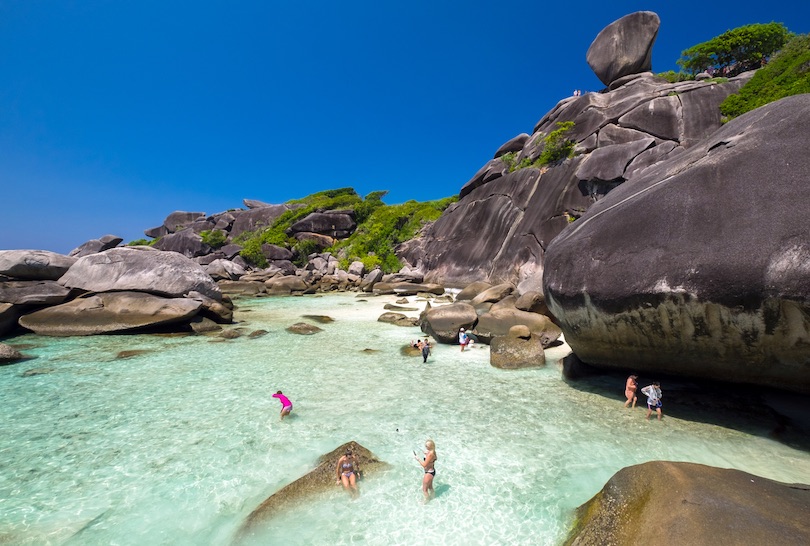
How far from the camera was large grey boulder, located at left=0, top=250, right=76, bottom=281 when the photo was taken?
1549 cm

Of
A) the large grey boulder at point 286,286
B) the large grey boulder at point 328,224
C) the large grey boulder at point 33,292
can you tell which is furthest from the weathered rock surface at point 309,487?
the large grey boulder at point 328,224

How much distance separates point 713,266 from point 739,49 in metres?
35.2

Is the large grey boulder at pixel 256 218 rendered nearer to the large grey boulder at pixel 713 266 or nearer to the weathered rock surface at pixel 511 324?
the weathered rock surface at pixel 511 324

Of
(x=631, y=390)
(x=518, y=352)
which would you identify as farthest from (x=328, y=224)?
(x=631, y=390)

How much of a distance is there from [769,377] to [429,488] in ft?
21.1

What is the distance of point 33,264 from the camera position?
1598cm

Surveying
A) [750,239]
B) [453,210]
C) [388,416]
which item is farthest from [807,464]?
[453,210]

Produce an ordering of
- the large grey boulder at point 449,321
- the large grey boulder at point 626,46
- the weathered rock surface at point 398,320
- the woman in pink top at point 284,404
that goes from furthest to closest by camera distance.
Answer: the large grey boulder at point 626,46 → the weathered rock surface at point 398,320 → the large grey boulder at point 449,321 → the woman in pink top at point 284,404

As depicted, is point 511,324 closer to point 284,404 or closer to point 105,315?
point 284,404

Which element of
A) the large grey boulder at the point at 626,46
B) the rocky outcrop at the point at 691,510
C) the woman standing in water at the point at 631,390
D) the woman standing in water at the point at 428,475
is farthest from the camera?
the large grey boulder at the point at 626,46

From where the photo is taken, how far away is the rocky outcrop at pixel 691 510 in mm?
3172

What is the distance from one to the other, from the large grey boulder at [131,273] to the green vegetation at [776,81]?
2928 cm

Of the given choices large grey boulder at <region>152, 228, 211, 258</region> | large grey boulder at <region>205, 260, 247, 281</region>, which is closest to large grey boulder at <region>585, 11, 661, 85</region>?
large grey boulder at <region>205, 260, 247, 281</region>

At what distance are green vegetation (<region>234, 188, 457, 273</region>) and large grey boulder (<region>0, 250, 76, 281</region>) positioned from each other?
26.6 m
